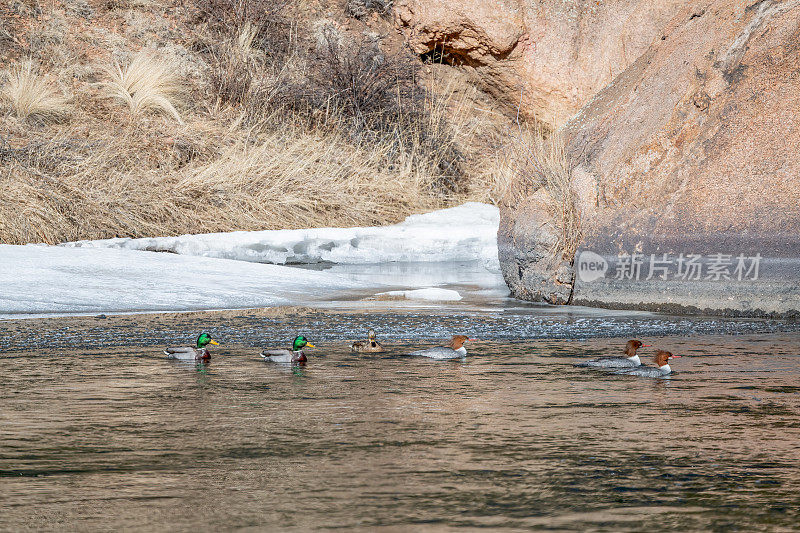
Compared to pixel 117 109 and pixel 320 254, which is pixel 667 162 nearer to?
pixel 320 254

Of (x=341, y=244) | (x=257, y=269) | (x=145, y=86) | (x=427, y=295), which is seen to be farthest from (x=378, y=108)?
(x=427, y=295)

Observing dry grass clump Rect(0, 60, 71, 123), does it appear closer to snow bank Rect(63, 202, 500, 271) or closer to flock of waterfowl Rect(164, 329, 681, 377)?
snow bank Rect(63, 202, 500, 271)

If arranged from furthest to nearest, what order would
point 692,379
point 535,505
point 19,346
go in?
point 19,346, point 692,379, point 535,505

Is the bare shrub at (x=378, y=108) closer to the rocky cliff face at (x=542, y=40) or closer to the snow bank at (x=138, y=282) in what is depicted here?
the rocky cliff face at (x=542, y=40)

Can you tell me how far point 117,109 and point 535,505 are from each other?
1434 centimetres

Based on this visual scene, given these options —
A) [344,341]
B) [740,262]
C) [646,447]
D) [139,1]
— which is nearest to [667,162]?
[740,262]

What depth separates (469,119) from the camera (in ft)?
63.0

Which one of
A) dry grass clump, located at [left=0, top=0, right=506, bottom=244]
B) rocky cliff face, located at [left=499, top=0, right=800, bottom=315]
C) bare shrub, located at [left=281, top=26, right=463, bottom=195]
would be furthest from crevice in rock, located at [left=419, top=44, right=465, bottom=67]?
rocky cliff face, located at [left=499, top=0, right=800, bottom=315]

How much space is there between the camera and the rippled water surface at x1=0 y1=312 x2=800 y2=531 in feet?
10.7

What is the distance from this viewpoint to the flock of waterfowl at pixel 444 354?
5.66 metres

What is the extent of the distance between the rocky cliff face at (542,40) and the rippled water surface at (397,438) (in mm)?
12375

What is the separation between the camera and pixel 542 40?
1884 centimetres

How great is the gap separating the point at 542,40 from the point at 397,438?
15600mm

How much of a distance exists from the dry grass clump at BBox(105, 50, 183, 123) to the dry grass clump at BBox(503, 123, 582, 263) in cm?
790
